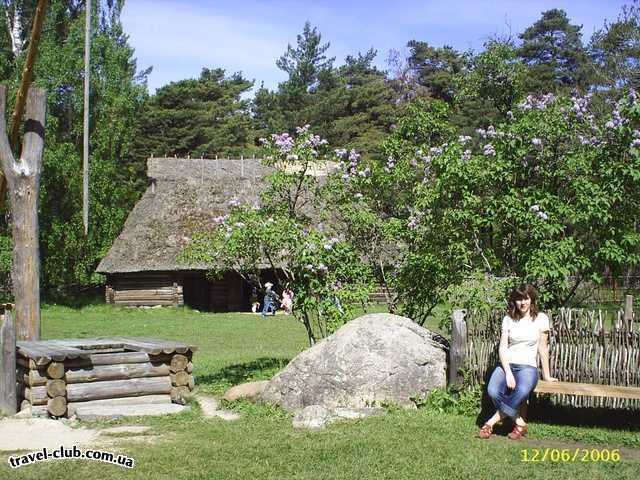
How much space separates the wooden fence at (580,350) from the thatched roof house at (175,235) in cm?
1764

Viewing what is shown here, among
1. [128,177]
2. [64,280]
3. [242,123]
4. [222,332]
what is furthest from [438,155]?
[242,123]

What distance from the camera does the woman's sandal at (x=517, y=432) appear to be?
751 centimetres

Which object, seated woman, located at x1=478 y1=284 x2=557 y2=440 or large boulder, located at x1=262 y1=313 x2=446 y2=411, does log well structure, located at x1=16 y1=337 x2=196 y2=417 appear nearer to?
large boulder, located at x1=262 y1=313 x2=446 y2=411

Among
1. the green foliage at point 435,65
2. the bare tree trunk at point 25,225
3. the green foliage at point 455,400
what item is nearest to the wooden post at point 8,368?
the bare tree trunk at point 25,225

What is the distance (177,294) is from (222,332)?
7.90 meters

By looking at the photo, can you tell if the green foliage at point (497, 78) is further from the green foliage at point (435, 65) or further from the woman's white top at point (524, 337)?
the green foliage at point (435, 65)

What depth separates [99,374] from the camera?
9.13 m

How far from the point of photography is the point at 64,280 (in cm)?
2892

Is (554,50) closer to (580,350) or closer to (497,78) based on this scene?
(497,78)

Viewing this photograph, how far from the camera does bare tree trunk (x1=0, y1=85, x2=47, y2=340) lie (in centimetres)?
1036

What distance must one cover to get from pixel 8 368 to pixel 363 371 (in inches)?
163

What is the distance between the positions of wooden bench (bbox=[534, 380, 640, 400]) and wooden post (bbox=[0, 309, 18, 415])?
5853 millimetres
